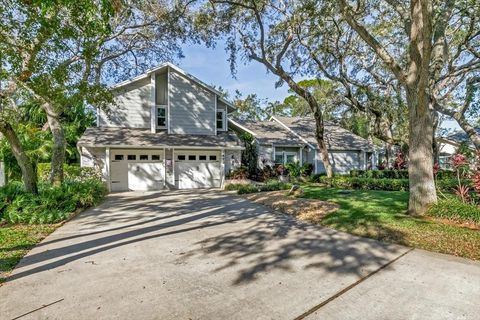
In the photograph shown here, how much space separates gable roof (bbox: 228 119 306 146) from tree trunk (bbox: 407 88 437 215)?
1217 centimetres

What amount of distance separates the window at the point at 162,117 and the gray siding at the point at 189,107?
0.53 metres

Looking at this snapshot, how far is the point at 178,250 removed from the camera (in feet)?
17.8

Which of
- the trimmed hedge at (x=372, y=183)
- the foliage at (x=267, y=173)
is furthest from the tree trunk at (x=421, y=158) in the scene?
the foliage at (x=267, y=173)

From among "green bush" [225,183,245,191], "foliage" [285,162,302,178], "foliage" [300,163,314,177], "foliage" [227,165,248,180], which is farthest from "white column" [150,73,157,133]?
"foliage" [300,163,314,177]

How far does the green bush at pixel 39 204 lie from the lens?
24.7 feet

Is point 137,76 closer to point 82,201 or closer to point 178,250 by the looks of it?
point 82,201

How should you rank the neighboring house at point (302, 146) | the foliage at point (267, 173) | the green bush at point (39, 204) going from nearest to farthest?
the green bush at point (39, 204)
the foliage at point (267, 173)
the neighboring house at point (302, 146)

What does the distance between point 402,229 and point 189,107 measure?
44.6 feet

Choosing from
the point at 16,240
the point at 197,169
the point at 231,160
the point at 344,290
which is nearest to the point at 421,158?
the point at 344,290

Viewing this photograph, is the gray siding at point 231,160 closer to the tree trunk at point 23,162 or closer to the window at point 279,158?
the window at point 279,158

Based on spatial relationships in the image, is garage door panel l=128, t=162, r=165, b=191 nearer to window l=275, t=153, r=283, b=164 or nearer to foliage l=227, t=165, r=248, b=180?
foliage l=227, t=165, r=248, b=180

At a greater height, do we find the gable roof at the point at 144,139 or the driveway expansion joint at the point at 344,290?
the gable roof at the point at 144,139

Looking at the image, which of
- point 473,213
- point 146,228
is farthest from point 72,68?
point 473,213

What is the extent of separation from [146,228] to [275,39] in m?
12.0
